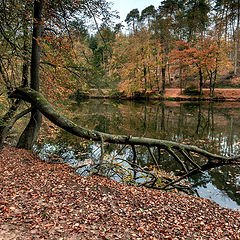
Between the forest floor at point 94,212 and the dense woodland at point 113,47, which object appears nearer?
the forest floor at point 94,212

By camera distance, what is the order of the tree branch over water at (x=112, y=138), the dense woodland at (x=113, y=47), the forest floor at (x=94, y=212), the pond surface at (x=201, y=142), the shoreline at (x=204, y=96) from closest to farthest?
the forest floor at (x=94, y=212)
the dense woodland at (x=113, y=47)
the tree branch over water at (x=112, y=138)
the pond surface at (x=201, y=142)
the shoreline at (x=204, y=96)

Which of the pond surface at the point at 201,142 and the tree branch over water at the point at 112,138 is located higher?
the tree branch over water at the point at 112,138

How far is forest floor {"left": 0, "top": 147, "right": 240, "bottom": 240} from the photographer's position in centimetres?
279

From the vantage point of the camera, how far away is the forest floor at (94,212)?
2.79 meters

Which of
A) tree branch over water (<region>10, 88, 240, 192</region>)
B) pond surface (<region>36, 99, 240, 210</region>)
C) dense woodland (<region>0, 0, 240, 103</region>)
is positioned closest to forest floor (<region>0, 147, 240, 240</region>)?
tree branch over water (<region>10, 88, 240, 192</region>)

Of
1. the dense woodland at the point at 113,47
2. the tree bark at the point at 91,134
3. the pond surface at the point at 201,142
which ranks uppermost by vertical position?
the dense woodland at the point at 113,47

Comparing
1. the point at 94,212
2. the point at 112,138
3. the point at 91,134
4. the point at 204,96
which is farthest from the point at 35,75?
the point at 204,96

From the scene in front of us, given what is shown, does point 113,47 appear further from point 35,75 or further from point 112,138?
point 35,75

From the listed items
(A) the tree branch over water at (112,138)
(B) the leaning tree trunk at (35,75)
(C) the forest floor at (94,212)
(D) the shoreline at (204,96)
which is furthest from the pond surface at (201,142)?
(D) the shoreline at (204,96)

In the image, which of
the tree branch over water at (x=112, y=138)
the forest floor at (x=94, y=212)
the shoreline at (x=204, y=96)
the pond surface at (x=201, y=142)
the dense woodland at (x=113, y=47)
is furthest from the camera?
the shoreline at (x=204, y=96)

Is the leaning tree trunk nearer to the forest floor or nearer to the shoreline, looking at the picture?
the forest floor

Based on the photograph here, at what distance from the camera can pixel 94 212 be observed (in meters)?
3.33

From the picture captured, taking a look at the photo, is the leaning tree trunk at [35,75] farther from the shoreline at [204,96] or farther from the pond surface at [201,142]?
the shoreline at [204,96]

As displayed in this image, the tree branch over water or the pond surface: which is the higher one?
the tree branch over water
